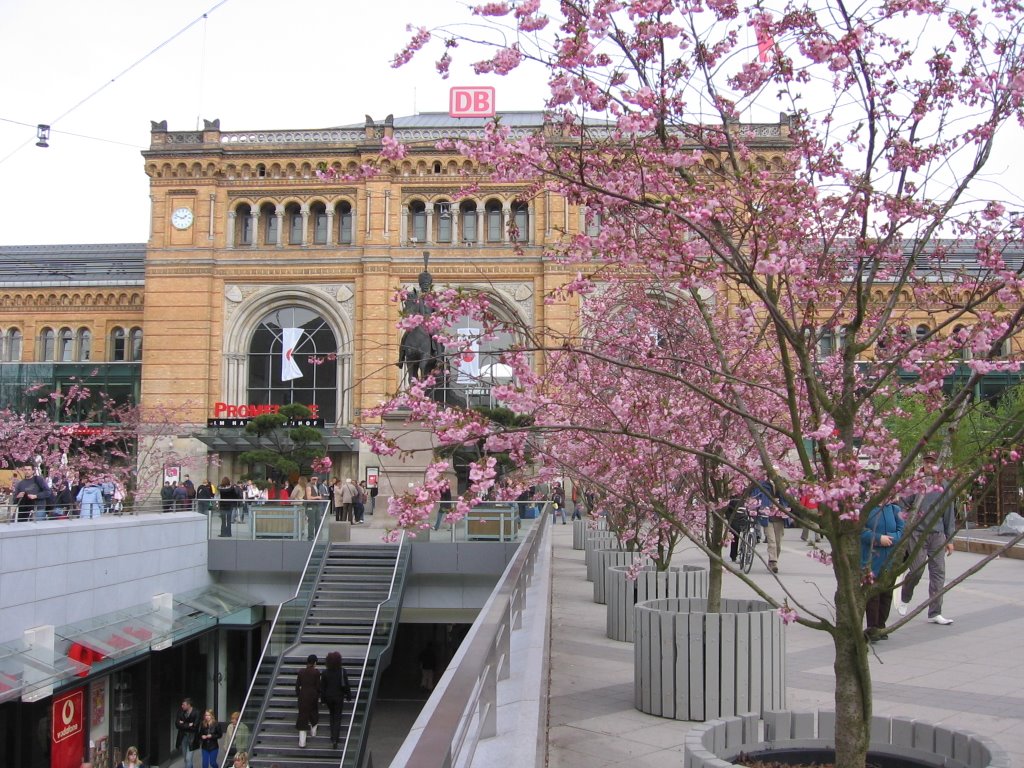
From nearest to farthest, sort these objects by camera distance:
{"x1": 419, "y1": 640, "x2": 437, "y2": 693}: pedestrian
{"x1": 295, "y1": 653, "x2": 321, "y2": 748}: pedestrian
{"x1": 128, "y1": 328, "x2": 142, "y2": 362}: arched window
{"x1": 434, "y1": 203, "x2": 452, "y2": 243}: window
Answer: {"x1": 295, "y1": 653, "x2": 321, "y2": 748}: pedestrian < {"x1": 419, "y1": 640, "x2": 437, "y2": 693}: pedestrian < {"x1": 434, "y1": 203, "x2": 452, "y2": 243}: window < {"x1": 128, "y1": 328, "x2": 142, "y2": 362}: arched window

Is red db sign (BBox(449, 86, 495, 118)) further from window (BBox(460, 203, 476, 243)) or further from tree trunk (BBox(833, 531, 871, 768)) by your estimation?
tree trunk (BBox(833, 531, 871, 768))

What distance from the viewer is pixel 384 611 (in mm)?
22391

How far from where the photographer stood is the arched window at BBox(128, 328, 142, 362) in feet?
154

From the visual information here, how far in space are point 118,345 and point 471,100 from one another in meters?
19.9

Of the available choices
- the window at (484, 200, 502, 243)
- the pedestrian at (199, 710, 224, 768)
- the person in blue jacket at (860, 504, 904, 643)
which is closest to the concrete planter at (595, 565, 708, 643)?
the person in blue jacket at (860, 504, 904, 643)

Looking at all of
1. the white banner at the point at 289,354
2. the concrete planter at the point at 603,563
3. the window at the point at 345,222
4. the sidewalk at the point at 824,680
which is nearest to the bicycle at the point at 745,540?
the sidewalk at the point at 824,680

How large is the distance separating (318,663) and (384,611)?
5.72ft

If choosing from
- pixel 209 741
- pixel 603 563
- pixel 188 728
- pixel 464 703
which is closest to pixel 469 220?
pixel 188 728

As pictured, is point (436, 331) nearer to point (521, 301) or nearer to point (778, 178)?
point (778, 178)

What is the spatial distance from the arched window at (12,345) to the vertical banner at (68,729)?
33.6 m

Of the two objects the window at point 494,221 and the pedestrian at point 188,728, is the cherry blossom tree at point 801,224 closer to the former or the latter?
the pedestrian at point 188,728

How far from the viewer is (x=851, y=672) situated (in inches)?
199

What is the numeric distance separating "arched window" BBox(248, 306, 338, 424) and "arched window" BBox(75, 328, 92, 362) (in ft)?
31.6

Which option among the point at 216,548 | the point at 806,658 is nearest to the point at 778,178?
the point at 806,658
